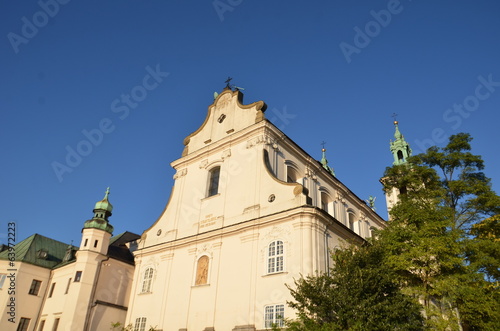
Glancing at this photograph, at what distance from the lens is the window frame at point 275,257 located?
61.0 ft

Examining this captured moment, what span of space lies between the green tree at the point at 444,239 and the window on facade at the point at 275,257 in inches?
188

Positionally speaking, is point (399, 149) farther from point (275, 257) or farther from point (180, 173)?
point (275, 257)

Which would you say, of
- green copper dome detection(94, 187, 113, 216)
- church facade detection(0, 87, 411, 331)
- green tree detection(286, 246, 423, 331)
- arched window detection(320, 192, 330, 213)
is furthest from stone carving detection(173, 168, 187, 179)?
green tree detection(286, 246, 423, 331)

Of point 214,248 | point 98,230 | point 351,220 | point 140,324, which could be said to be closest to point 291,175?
point 214,248

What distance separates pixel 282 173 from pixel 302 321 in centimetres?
1033

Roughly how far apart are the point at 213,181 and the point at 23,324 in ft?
58.0

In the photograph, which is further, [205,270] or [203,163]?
[203,163]

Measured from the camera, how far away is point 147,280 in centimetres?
2466

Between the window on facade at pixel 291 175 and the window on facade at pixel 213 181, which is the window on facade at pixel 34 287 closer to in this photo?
the window on facade at pixel 213 181

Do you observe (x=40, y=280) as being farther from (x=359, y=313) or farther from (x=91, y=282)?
(x=359, y=313)

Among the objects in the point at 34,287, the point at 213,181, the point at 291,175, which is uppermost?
the point at 291,175

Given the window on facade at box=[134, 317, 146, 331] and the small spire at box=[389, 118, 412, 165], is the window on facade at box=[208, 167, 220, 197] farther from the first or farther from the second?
the small spire at box=[389, 118, 412, 165]

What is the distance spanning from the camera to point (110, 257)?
89.0 ft

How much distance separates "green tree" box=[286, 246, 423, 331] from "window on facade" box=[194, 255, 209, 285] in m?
7.35
